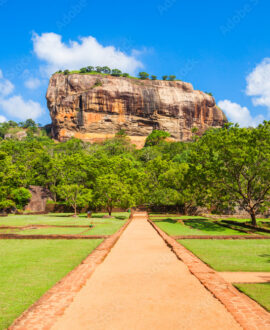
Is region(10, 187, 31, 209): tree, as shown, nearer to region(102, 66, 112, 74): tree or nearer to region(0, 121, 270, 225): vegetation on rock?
region(0, 121, 270, 225): vegetation on rock

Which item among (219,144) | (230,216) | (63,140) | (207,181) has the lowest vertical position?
(230,216)

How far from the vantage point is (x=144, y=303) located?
4555 mm

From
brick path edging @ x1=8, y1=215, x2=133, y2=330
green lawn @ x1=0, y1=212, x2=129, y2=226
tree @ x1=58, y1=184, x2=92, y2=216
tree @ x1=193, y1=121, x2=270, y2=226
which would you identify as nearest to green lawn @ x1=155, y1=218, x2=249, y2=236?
tree @ x1=193, y1=121, x2=270, y2=226

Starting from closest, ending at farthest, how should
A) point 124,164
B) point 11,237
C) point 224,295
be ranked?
point 224,295 → point 11,237 → point 124,164

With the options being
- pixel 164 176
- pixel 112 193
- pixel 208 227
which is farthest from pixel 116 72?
pixel 208 227

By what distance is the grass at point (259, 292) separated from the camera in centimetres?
449

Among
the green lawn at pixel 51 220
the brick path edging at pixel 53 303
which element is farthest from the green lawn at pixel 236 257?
the green lawn at pixel 51 220

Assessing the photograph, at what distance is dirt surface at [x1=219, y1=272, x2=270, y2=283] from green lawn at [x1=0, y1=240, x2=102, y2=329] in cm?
401

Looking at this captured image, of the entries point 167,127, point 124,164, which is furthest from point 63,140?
point 124,164

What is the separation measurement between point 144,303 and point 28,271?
11.2 ft

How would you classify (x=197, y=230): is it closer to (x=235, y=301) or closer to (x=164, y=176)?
(x=235, y=301)

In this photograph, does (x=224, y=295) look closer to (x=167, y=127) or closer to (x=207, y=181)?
(x=207, y=181)

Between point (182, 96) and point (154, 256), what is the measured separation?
3578 inches

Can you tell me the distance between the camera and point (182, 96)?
9350cm
